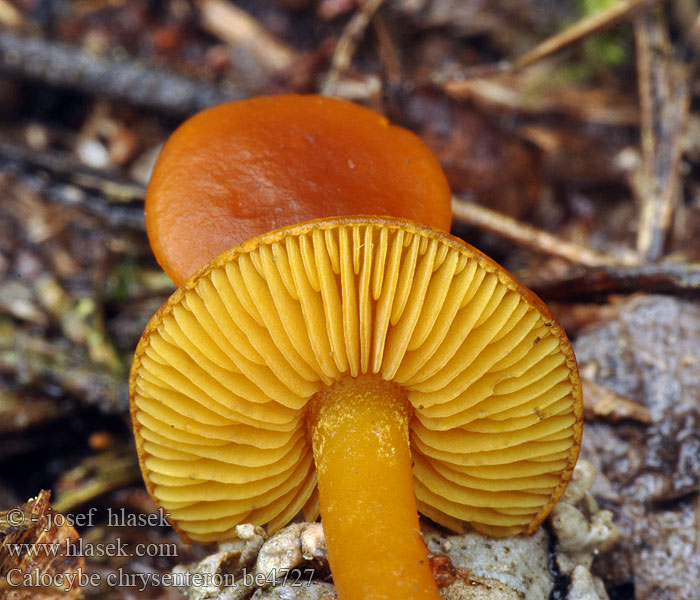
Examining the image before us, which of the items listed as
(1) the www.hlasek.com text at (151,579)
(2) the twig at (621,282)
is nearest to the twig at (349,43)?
(2) the twig at (621,282)

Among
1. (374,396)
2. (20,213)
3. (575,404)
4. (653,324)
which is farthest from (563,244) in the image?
(20,213)

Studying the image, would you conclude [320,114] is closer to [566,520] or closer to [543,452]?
[543,452]

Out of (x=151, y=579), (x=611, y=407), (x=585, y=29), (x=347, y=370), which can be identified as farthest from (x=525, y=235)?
(x=151, y=579)

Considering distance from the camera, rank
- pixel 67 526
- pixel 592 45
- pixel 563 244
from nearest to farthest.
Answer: pixel 67 526, pixel 563 244, pixel 592 45

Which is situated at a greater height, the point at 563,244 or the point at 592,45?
the point at 592,45

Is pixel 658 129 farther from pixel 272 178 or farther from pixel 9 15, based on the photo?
pixel 9 15

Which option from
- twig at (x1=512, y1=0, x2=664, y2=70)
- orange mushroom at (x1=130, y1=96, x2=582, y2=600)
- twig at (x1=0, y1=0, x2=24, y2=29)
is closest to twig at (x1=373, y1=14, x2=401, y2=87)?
twig at (x1=512, y1=0, x2=664, y2=70)

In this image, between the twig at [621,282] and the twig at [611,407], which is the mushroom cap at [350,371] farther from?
the twig at [621,282]
